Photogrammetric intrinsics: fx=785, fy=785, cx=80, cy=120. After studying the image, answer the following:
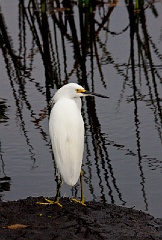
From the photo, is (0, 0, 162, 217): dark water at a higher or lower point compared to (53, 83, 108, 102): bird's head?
lower

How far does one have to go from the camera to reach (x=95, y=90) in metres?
8.64

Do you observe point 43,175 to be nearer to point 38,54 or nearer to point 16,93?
point 16,93

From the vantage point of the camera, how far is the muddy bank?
16.5 ft

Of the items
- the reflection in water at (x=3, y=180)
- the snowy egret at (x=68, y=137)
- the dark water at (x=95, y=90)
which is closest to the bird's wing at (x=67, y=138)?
the snowy egret at (x=68, y=137)

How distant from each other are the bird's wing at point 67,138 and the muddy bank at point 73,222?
0.92 ft

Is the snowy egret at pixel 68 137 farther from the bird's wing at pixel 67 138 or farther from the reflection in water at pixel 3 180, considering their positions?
the reflection in water at pixel 3 180

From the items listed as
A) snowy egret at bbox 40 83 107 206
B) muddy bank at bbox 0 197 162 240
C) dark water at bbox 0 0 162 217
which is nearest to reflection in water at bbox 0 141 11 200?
dark water at bbox 0 0 162 217

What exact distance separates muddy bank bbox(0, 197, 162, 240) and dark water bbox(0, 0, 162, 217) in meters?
0.48

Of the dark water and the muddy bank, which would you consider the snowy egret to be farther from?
the dark water

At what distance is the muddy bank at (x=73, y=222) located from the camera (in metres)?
5.04

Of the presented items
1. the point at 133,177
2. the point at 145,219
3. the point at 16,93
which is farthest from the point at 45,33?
the point at 145,219

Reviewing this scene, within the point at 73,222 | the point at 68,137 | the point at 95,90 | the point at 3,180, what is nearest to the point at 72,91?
the point at 68,137

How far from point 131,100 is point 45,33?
11.3 feet

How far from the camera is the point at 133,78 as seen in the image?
8.84m
